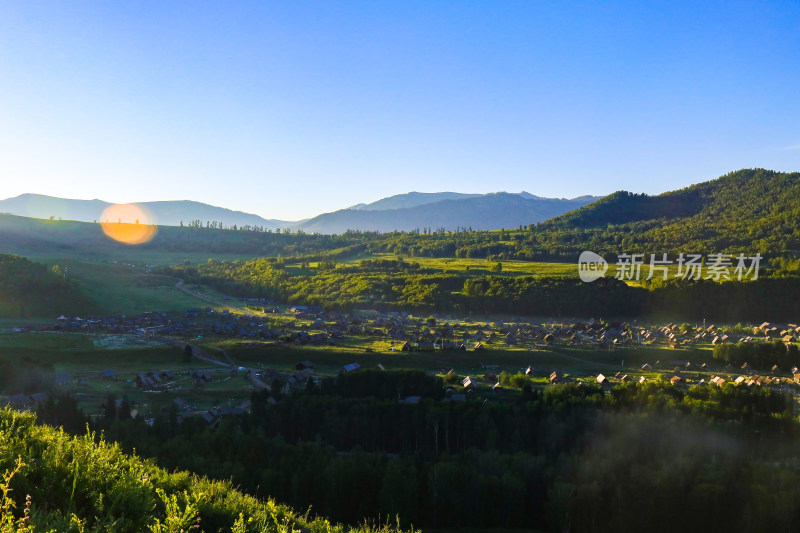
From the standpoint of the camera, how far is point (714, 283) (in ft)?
268

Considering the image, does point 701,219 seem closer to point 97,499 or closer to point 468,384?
point 468,384

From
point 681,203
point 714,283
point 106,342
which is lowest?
point 106,342

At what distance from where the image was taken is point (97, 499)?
8547 millimetres

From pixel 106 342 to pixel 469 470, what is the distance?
1659 inches

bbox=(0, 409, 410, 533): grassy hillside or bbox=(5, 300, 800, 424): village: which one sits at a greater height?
bbox=(0, 409, 410, 533): grassy hillside

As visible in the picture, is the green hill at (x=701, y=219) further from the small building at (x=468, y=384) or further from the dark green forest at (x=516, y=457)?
the dark green forest at (x=516, y=457)

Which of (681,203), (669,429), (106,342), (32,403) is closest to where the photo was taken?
(669,429)

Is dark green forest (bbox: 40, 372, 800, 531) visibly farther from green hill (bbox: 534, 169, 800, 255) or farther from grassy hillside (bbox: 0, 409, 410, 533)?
green hill (bbox: 534, 169, 800, 255)

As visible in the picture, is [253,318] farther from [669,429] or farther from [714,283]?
[714,283]

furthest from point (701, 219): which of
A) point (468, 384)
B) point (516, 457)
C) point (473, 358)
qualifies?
point (516, 457)

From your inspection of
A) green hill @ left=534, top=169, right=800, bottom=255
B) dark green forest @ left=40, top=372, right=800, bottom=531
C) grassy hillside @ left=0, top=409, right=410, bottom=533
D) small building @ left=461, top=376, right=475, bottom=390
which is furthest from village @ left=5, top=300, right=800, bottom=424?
green hill @ left=534, top=169, right=800, bottom=255

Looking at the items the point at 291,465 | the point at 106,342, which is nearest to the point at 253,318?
the point at 106,342

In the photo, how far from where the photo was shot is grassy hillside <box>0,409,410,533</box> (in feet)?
25.3

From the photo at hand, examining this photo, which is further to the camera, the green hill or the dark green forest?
the green hill
